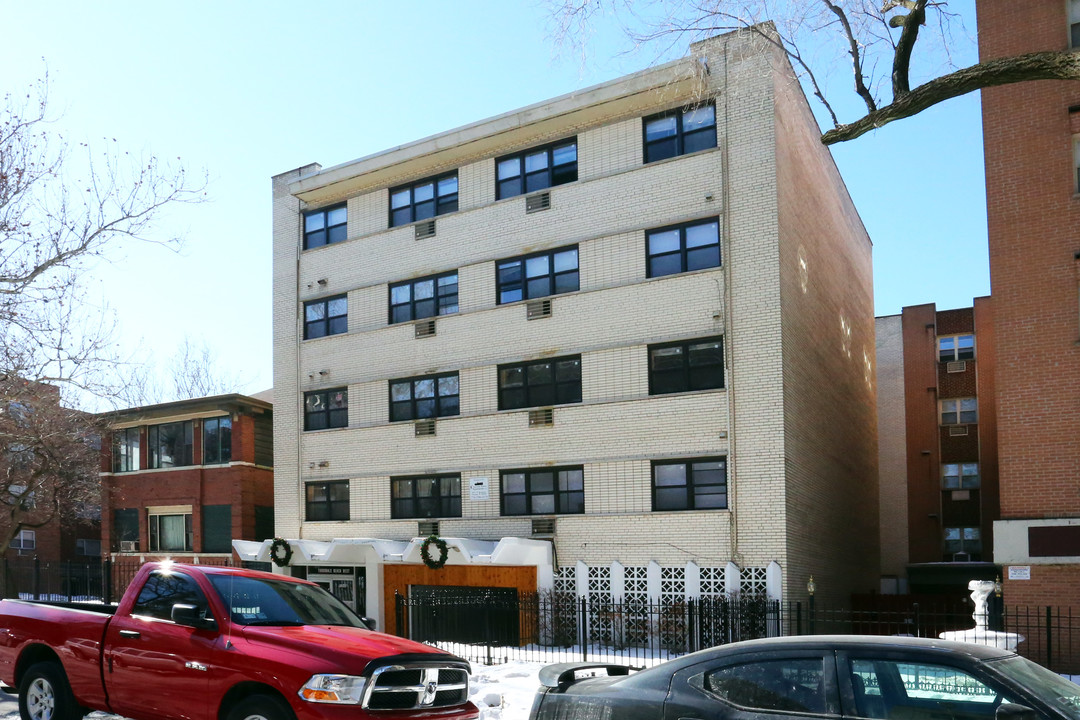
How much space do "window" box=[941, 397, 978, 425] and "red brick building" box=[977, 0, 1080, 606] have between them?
2045cm

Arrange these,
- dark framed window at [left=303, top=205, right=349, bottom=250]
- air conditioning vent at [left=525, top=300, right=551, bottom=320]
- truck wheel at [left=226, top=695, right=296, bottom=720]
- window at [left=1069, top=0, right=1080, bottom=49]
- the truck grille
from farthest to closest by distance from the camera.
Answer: dark framed window at [left=303, top=205, right=349, bottom=250], air conditioning vent at [left=525, top=300, right=551, bottom=320], window at [left=1069, top=0, right=1080, bottom=49], the truck grille, truck wheel at [left=226, top=695, right=296, bottom=720]

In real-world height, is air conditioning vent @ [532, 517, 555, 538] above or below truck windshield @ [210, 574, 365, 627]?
below

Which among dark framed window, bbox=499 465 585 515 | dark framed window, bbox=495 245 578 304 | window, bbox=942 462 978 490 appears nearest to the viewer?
dark framed window, bbox=499 465 585 515

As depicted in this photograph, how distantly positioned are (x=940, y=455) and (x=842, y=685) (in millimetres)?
35863

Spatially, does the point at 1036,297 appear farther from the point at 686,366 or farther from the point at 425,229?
the point at 425,229

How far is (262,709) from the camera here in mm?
8547

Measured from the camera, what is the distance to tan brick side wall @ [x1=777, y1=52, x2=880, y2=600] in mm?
23797

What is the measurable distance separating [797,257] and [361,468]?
13339 mm

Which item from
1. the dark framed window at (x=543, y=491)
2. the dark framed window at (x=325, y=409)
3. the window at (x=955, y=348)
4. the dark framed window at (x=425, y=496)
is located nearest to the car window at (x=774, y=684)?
the dark framed window at (x=543, y=491)

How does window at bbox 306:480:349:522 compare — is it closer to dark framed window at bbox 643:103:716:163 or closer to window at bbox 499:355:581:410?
window at bbox 499:355:581:410

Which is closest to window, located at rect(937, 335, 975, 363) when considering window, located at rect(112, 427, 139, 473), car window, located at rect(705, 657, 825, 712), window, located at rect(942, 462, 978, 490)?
window, located at rect(942, 462, 978, 490)

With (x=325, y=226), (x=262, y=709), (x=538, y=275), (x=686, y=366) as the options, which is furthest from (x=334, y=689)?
(x=325, y=226)

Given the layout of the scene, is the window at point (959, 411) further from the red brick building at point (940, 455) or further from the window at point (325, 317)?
the window at point (325, 317)

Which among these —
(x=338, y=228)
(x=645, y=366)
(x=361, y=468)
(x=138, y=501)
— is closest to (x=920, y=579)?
(x=645, y=366)
